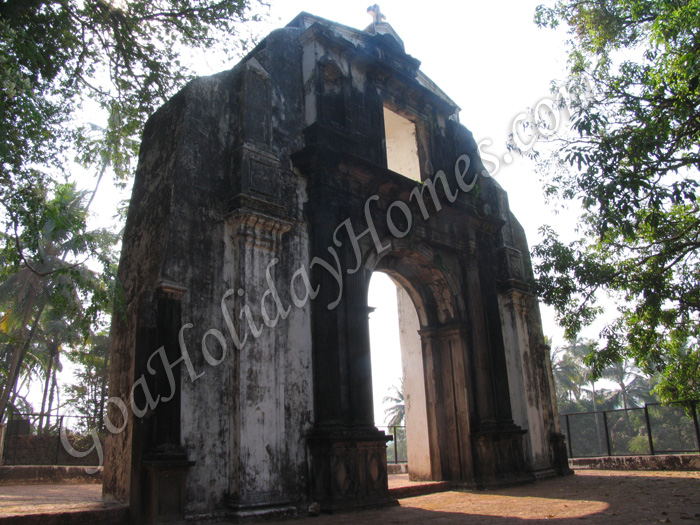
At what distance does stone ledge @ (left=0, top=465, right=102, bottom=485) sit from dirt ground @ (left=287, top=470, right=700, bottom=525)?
706 centimetres

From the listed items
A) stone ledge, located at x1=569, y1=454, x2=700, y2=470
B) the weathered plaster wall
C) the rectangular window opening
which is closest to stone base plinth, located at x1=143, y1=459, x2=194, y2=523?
the weathered plaster wall

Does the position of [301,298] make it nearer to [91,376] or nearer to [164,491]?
[164,491]

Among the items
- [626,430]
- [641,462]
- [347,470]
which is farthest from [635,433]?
[347,470]

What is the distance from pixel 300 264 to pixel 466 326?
12.4 feet

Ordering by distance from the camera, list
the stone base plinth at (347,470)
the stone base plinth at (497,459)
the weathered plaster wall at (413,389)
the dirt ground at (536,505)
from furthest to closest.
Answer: the weathered plaster wall at (413,389), the stone base plinth at (497,459), the stone base plinth at (347,470), the dirt ground at (536,505)

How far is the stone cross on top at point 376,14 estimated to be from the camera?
10719 millimetres

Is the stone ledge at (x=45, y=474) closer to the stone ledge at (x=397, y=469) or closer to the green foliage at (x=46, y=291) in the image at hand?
the green foliage at (x=46, y=291)

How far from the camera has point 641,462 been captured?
11.8 metres

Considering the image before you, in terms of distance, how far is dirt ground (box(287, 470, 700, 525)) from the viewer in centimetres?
580

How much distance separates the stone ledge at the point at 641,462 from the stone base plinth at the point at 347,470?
6992 mm

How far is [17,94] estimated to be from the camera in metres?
5.74

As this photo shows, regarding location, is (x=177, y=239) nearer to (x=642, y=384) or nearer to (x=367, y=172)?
(x=367, y=172)

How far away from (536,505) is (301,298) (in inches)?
155

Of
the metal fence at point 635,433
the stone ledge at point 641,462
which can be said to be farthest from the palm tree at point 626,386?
the stone ledge at point 641,462
